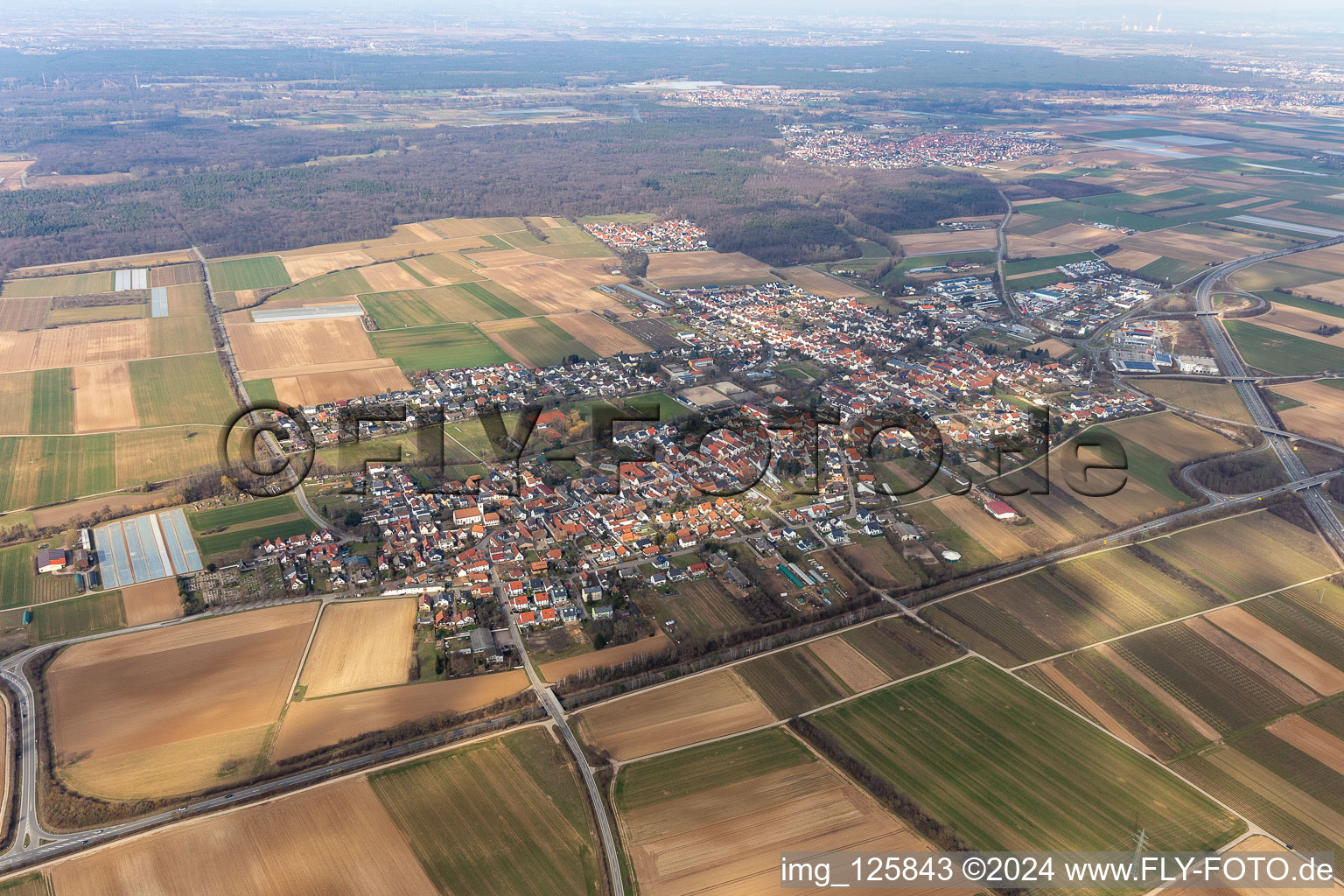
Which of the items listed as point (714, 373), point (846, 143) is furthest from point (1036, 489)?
point (846, 143)

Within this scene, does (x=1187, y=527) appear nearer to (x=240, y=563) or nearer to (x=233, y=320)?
(x=240, y=563)

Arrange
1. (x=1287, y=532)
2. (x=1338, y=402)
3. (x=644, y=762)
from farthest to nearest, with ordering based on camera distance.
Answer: (x=1338, y=402) → (x=1287, y=532) → (x=644, y=762)

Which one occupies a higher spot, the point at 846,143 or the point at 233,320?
the point at 846,143

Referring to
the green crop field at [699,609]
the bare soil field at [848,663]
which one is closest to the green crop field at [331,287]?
the green crop field at [699,609]

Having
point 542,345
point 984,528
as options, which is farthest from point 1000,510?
point 542,345

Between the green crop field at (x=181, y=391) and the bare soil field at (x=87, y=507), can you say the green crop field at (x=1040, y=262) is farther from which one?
the bare soil field at (x=87, y=507)

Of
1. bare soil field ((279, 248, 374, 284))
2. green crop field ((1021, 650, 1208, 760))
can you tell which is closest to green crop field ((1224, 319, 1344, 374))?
green crop field ((1021, 650, 1208, 760))

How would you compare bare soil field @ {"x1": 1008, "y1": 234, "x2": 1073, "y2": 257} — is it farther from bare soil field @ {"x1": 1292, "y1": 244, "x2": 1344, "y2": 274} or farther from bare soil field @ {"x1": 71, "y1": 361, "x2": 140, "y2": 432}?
bare soil field @ {"x1": 71, "y1": 361, "x2": 140, "y2": 432}
